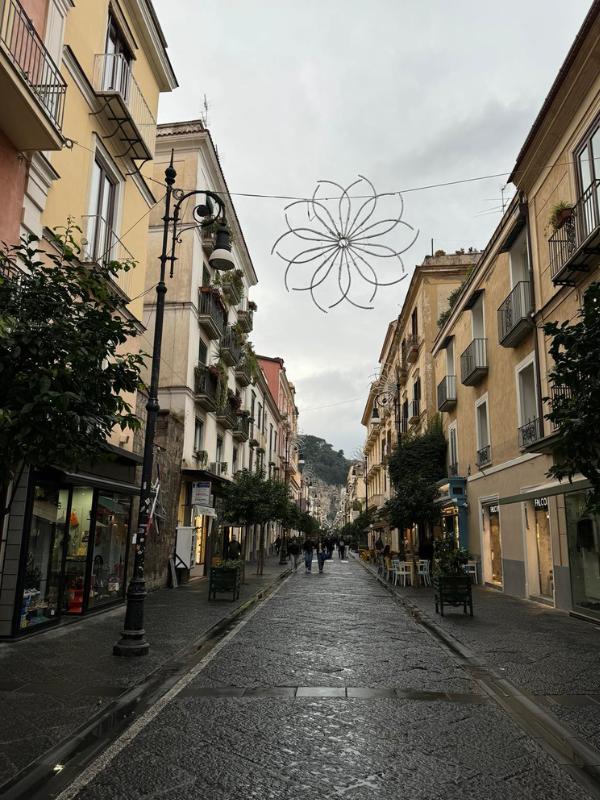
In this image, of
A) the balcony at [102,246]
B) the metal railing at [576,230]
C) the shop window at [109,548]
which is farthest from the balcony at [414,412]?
the balcony at [102,246]

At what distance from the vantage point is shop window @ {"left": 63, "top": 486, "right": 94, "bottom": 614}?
11.6m

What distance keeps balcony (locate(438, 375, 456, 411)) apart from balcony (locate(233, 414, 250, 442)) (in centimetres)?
973

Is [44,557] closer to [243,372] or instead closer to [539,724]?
[539,724]

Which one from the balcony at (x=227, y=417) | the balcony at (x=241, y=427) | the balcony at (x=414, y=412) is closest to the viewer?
the balcony at (x=227, y=417)

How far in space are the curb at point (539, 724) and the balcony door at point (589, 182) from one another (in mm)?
8535

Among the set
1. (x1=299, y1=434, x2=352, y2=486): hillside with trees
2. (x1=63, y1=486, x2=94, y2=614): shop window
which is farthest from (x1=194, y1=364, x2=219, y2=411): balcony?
(x1=299, y1=434, x2=352, y2=486): hillside with trees

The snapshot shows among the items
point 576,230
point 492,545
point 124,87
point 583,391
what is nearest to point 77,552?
point 583,391

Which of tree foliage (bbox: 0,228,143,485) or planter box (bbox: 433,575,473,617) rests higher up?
tree foliage (bbox: 0,228,143,485)

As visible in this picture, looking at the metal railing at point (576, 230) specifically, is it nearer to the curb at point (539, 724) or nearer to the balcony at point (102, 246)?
the curb at point (539, 724)

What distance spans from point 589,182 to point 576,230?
984mm

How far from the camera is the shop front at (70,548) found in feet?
32.3

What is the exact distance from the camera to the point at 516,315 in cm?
1694

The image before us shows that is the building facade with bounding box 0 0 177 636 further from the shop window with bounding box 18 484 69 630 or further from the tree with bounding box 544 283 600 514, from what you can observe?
the tree with bounding box 544 283 600 514

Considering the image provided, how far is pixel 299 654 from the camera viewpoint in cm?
866
